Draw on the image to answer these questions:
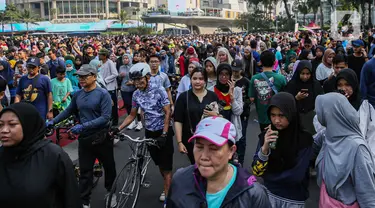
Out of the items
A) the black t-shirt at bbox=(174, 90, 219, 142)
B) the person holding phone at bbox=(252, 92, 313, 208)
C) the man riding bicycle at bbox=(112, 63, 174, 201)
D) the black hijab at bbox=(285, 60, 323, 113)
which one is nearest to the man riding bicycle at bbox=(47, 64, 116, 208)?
the man riding bicycle at bbox=(112, 63, 174, 201)

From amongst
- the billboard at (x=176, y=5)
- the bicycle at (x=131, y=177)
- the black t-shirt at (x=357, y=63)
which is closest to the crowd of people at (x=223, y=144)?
the bicycle at (x=131, y=177)

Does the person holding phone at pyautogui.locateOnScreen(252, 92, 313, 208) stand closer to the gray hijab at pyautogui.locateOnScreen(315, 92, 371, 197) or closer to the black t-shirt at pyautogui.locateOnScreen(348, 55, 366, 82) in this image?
the gray hijab at pyautogui.locateOnScreen(315, 92, 371, 197)

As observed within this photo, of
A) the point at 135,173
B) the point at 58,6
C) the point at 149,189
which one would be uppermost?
the point at 58,6

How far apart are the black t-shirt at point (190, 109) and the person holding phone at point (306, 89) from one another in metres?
1.39

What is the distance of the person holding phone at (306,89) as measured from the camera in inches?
214

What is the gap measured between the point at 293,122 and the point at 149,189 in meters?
3.10

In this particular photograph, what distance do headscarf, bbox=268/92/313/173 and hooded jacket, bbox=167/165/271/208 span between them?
39.6 inches

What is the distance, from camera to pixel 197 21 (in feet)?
338

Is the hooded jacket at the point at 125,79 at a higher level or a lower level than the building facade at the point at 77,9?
lower

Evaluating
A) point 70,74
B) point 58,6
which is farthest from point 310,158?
point 58,6

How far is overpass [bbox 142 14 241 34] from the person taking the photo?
96062mm

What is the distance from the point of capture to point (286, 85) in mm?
5637

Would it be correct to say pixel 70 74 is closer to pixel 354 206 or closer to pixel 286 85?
pixel 286 85

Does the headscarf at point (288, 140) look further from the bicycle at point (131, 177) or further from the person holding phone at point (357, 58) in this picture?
the person holding phone at point (357, 58)
